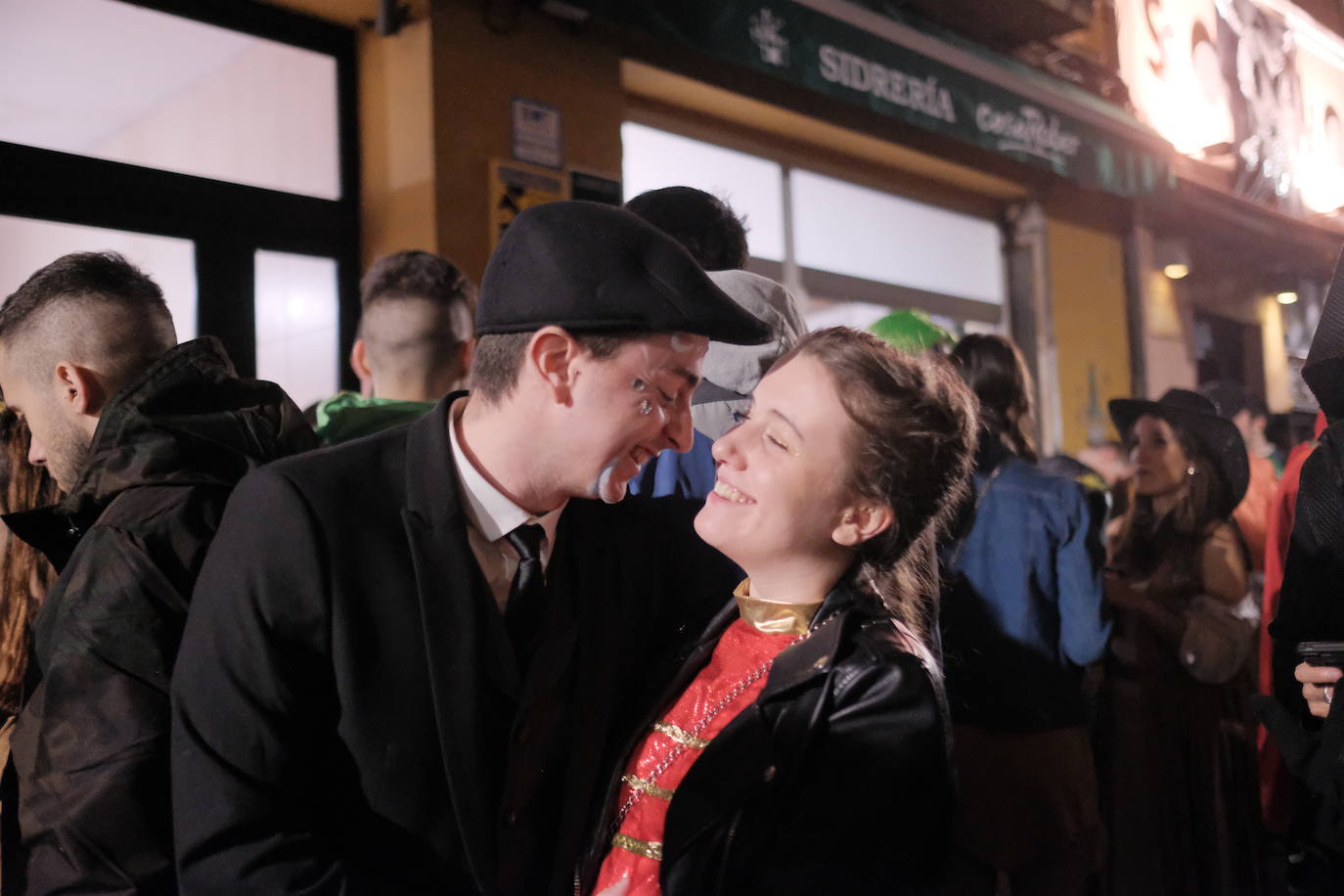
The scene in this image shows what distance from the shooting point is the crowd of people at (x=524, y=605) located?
125 centimetres

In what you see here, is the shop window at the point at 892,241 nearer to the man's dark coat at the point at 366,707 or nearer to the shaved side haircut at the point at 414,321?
the shaved side haircut at the point at 414,321

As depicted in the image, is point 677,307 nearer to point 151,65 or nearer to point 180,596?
point 180,596

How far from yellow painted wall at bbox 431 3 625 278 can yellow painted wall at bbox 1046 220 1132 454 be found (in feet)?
14.0

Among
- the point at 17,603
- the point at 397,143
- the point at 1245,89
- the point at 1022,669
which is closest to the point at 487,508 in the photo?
the point at 17,603

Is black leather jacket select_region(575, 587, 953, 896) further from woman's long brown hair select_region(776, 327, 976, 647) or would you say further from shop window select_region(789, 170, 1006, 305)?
shop window select_region(789, 170, 1006, 305)

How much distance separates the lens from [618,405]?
141 centimetres

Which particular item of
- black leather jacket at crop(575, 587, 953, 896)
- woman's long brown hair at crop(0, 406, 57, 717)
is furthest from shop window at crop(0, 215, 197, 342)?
black leather jacket at crop(575, 587, 953, 896)

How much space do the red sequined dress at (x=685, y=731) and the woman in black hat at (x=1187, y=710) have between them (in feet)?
6.04

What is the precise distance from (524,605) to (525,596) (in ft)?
0.04

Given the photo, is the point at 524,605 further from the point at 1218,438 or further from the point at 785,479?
the point at 1218,438

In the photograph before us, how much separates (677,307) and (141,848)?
1.00 m

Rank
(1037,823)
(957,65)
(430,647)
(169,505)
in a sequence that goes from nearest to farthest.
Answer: (430,647), (169,505), (1037,823), (957,65)

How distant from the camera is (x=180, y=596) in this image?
144 cm

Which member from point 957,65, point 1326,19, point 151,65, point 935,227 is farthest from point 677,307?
point 1326,19
